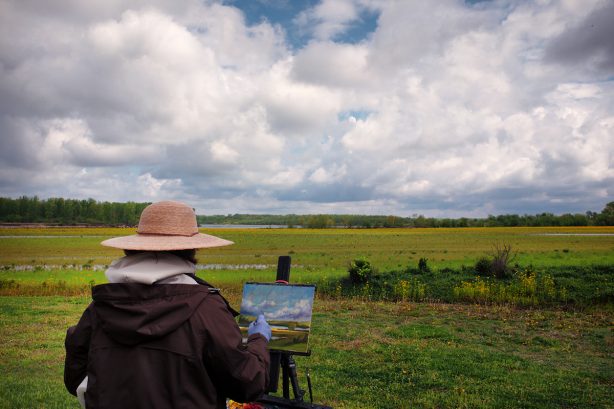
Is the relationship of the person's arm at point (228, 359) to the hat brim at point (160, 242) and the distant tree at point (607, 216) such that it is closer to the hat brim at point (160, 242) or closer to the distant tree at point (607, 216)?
the hat brim at point (160, 242)

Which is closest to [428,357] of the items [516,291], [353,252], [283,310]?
[283,310]

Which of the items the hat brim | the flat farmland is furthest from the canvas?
the flat farmland

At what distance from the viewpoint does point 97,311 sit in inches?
87.6

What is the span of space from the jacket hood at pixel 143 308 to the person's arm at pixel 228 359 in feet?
0.39

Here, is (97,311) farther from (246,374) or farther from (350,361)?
(350,361)

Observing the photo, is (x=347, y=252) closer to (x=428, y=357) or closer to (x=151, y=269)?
(x=428, y=357)

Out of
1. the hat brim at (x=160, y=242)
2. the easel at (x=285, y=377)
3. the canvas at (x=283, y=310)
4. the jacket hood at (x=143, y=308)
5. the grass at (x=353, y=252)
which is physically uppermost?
the hat brim at (x=160, y=242)

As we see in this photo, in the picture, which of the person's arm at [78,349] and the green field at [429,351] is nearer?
the person's arm at [78,349]

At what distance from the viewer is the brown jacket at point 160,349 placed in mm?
2121

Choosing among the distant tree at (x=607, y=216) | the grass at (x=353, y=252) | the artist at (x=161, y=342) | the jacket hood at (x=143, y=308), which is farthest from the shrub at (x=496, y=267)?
the distant tree at (x=607, y=216)

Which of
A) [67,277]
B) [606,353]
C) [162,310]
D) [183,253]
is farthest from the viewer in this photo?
[67,277]

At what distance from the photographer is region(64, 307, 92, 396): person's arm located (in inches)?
95.2

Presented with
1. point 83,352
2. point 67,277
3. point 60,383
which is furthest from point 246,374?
point 67,277

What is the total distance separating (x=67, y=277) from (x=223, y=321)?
23958mm
